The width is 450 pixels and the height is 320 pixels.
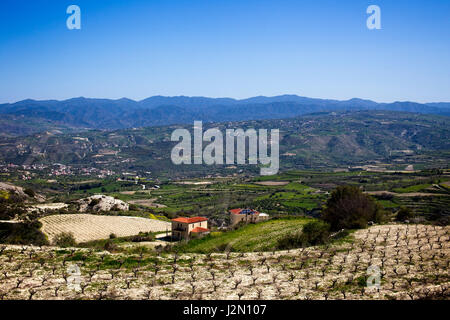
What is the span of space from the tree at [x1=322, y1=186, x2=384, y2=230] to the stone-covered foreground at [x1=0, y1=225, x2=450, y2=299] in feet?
14.0

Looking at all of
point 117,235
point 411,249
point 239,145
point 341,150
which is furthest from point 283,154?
point 411,249

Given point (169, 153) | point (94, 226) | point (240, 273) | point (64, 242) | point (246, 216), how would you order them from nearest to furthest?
point (240, 273) → point (64, 242) → point (94, 226) → point (246, 216) → point (169, 153)

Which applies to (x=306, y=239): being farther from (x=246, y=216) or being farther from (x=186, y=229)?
(x=246, y=216)

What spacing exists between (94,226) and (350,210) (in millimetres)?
22004

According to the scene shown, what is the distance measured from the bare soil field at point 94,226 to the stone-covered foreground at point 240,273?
16.2 m

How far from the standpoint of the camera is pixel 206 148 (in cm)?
16325

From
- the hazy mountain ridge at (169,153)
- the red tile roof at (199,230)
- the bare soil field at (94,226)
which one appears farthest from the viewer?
the hazy mountain ridge at (169,153)

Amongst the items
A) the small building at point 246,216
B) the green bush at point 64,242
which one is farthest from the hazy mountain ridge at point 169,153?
the green bush at point 64,242

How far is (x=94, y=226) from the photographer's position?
31.4 meters

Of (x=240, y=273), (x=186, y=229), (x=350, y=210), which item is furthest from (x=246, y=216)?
(x=240, y=273)

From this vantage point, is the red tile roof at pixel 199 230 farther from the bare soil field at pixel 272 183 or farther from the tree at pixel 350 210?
the bare soil field at pixel 272 183

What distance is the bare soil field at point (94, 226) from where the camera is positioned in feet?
94.7
